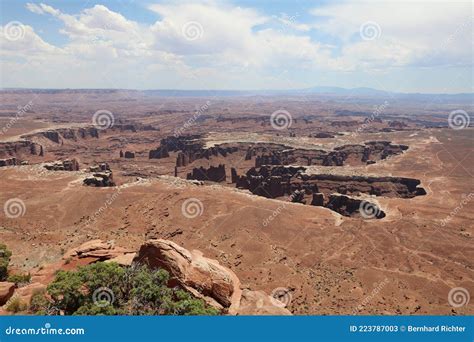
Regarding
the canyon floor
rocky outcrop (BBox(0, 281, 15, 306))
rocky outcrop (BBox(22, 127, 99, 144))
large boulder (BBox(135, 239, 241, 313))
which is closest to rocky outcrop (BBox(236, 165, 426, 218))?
the canyon floor

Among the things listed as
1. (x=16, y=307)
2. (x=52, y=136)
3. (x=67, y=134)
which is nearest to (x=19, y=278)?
(x=16, y=307)

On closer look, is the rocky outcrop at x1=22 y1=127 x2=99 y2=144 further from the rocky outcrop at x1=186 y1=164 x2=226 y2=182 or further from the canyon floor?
the rocky outcrop at x1=186 y1=164 x2=226 y2=182

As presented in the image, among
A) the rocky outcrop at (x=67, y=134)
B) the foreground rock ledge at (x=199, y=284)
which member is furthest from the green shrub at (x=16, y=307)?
the rocky outcrop at (x=67, y=134)

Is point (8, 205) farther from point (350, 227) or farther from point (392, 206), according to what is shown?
point (392, 206)

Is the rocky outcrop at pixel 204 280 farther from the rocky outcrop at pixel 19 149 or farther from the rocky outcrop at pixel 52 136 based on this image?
the rocky outcrop at pixel 52 136

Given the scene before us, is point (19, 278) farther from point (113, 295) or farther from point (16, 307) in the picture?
point (113, 295)

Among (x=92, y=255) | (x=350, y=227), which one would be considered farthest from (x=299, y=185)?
(x=92, y=255)
